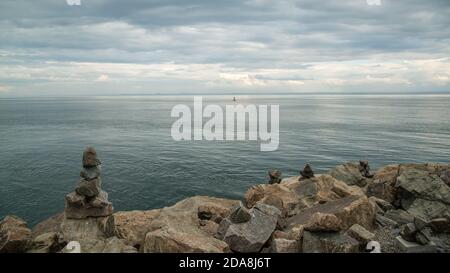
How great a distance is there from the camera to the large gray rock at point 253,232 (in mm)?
17172

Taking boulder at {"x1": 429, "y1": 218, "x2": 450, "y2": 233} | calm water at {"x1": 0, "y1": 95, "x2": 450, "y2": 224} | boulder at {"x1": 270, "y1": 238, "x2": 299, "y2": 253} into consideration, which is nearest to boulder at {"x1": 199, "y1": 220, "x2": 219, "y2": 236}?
boulder at {"x1": 270, "y1": 238, "x2": 299, "y2": 253}

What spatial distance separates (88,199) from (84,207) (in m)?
0.51

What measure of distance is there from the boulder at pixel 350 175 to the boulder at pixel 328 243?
760 inches

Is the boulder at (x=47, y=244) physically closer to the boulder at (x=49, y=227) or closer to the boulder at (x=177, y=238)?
the boulder at (x=177, y=238)

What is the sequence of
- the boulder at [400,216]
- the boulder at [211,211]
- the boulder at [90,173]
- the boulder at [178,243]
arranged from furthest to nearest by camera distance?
the boulder at [211,211], the boulder at [90,173], the boulder at [400,216], the boulder at [178,243]

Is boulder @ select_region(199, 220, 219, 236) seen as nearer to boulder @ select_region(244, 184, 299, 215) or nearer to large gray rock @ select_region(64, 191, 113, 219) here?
large gray rock @ select_region(64, 191, 113, 219)

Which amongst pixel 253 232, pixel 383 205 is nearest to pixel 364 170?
pixel 383 205

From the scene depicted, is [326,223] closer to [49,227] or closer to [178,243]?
[178,243]

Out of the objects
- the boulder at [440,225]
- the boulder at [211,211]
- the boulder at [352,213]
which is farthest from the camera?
the boulder at [211,211]

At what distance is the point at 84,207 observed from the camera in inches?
835

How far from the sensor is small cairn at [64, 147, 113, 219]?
2105cm

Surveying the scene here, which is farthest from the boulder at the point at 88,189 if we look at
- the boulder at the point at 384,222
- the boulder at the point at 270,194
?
the boulder at the point at 384,222
